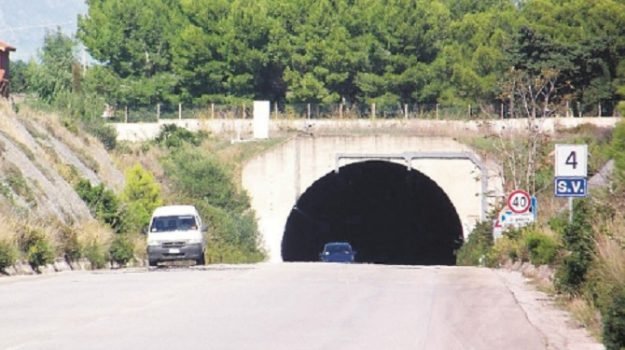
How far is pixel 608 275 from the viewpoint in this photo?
19.8 meters

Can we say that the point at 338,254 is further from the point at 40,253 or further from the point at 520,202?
the point at 40,253

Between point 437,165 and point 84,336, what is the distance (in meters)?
50.5

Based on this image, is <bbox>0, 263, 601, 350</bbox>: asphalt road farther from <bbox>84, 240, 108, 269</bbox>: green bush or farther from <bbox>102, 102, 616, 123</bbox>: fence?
<bbox>102, 102, 616, 123</bbox>: fence

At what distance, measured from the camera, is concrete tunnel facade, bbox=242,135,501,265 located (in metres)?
67.5

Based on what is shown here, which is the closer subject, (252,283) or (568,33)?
(252,283)

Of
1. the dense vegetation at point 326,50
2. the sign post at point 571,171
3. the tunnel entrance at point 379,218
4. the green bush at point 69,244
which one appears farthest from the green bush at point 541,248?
the dense vegetation at point 326,50

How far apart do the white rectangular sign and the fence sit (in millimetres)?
44672

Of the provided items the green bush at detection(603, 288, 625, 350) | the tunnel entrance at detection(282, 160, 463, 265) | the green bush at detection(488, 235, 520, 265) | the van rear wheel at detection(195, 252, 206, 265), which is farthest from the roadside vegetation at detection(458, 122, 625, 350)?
the tunnel entrance at detection(282, 160, 463, 265)

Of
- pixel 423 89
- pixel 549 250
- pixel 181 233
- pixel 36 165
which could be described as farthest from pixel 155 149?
pixel 549 250

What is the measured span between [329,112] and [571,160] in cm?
4947

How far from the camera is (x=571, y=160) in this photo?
32.2 m

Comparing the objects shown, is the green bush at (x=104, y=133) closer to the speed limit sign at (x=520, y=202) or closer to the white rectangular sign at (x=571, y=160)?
the speed limit sign at (x=520, y=202)

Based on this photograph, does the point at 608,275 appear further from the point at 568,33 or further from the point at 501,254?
the point at 568,33

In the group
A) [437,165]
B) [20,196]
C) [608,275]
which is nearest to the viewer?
[608,275]
